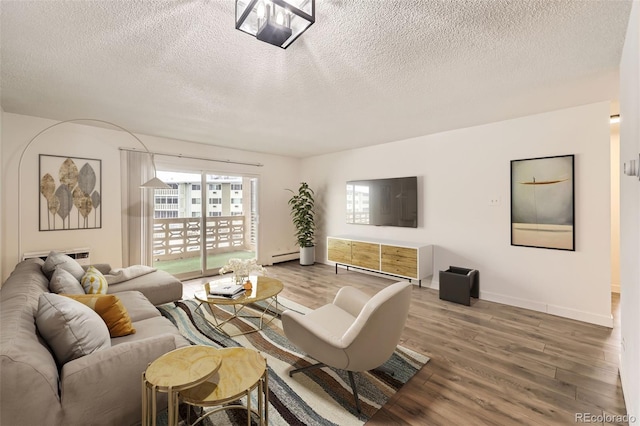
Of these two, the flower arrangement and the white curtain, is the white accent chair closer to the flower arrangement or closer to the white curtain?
the flower arrangement

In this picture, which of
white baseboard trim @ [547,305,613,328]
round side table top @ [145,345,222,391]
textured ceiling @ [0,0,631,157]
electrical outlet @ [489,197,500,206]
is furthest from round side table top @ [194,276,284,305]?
white baseboard trim @ [547,305,613,328]

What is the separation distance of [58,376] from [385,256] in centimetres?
395

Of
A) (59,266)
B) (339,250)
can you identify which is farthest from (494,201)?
(59,266)

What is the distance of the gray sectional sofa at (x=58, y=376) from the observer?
1.12m

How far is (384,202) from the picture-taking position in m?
4.96

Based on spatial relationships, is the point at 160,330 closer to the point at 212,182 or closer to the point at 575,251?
the point at 212,182

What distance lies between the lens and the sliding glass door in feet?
15.5

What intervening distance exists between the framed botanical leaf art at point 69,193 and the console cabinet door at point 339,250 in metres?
3.76

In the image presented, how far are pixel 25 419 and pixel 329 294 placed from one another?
3.25m

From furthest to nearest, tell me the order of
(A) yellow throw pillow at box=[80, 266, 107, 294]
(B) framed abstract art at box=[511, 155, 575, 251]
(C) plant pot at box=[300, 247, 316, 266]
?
(C) plant pot at box=[300, 247, 316, 266]
(B) framed abstract art at box=[511, 155, 575, 251]
(A) yellow throw pillow at box=[80, 266, 107, 294]

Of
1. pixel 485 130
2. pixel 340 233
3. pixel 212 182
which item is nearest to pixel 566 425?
pixel 485 130

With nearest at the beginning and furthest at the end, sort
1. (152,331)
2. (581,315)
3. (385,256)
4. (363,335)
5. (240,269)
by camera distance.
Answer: (363,335)
(152,331)
(240,269)
(581,315)
(385,256)

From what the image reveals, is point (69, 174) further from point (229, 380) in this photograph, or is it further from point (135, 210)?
point (229, 380)

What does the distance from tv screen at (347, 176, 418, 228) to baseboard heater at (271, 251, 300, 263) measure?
5.65 feet
